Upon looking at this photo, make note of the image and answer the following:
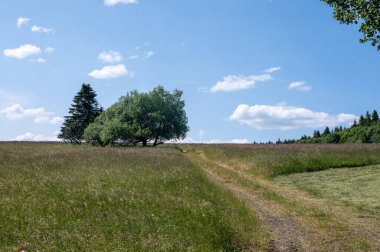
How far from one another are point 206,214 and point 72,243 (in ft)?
10.8

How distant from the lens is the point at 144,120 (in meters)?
60.2

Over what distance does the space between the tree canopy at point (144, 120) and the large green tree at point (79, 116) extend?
9.59 metres

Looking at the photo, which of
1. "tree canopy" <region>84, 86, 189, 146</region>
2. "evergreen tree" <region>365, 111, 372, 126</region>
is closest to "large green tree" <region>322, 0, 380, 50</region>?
"tree canopy" <region>84, 86, 189, 146</region>

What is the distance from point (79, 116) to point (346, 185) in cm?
6047

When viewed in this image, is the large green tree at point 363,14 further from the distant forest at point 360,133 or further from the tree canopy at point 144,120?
the distant forest at point 360,133

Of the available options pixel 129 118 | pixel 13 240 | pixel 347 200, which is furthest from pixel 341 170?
pixel 129 118

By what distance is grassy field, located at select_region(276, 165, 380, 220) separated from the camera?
587 inches

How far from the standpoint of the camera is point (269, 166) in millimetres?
24750

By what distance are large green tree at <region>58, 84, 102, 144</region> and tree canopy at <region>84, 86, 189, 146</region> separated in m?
9.59

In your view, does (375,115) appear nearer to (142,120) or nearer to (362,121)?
(362,121)

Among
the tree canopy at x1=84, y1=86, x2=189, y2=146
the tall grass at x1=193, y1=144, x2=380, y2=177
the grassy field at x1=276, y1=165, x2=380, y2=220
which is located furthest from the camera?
the tree canopy at x1=84, y1=86, x2=189, y2=146

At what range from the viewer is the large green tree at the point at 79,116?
73062 mm

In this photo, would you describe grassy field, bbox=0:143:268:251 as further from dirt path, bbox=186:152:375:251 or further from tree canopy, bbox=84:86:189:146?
tree canopy, bbox=84:86:189:146

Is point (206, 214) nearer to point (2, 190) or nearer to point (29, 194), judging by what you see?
point (29, 194)
